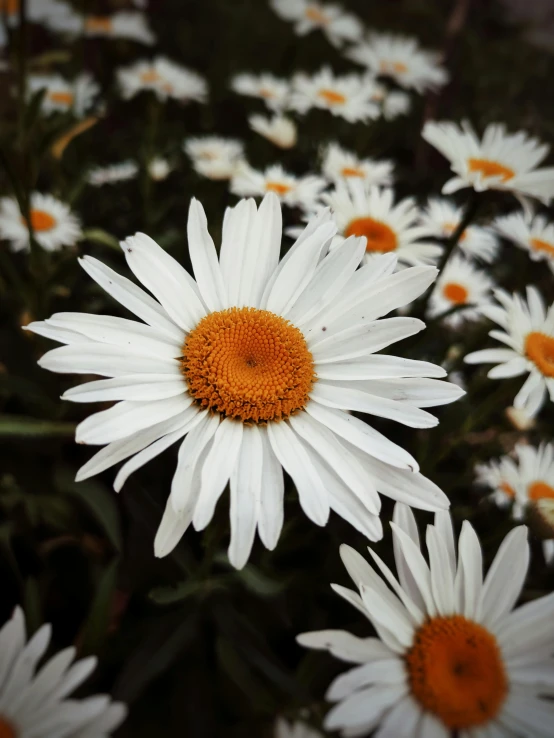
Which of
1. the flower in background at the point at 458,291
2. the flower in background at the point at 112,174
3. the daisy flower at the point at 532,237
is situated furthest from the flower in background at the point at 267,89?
the daisy flower at the point at 532,237

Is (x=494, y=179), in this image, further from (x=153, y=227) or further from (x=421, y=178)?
(x=421, y=178)

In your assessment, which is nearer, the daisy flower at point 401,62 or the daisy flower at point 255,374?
the daisy flower at point 255,374

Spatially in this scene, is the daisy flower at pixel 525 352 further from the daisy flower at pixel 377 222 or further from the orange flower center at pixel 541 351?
the daisy flower at pixel 377 222

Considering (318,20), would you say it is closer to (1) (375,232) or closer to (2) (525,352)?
(1) (375,232)

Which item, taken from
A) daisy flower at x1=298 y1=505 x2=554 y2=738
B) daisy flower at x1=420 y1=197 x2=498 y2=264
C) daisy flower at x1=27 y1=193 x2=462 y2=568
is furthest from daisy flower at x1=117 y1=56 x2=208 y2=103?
daisy flower at x1=298 y1=505 x2=554 y2=738

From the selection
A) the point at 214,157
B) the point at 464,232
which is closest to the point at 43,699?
the point at 464,232
